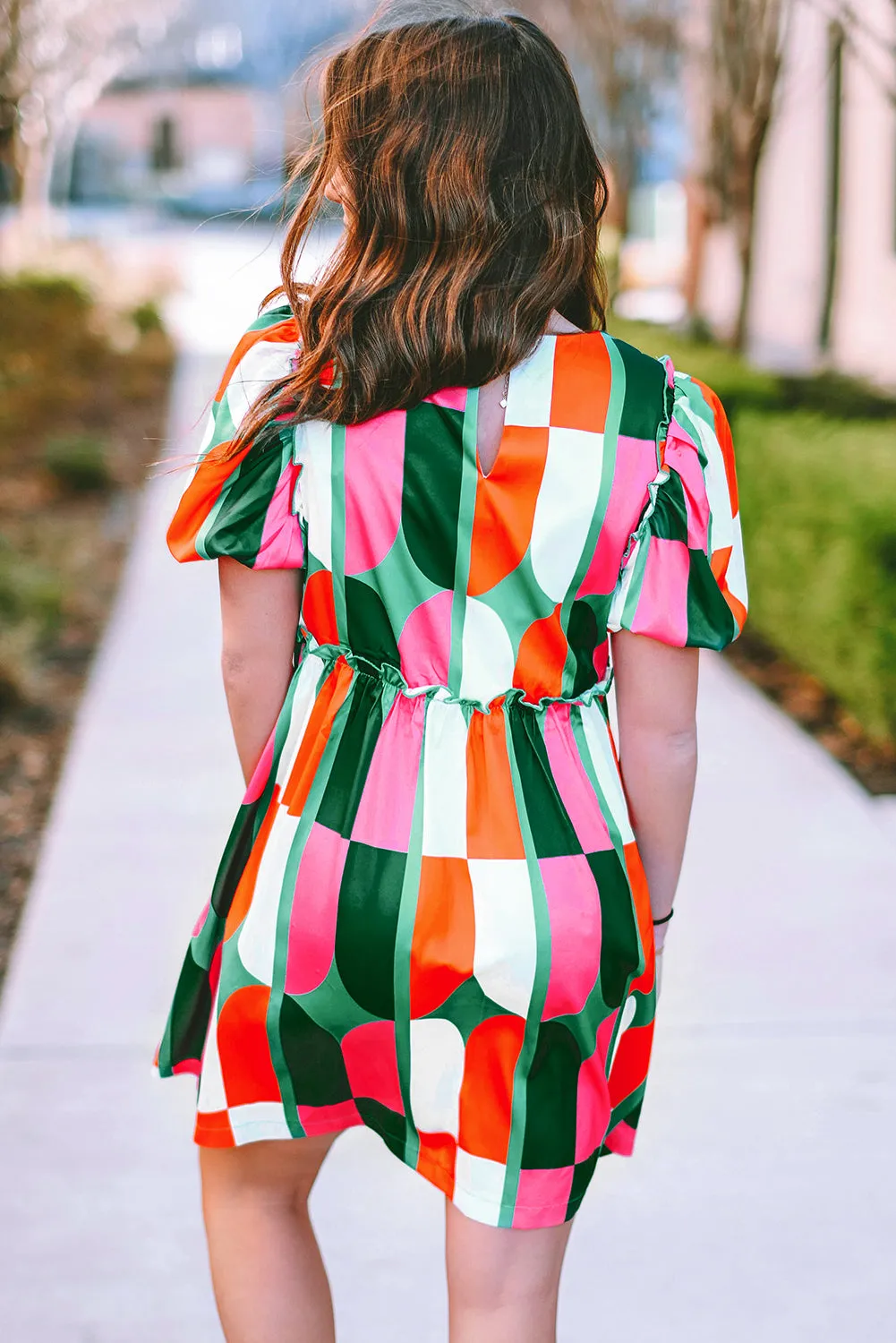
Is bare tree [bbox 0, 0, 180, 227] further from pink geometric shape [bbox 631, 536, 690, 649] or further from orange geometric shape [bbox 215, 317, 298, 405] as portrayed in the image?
pink geometric shape [bbox 631, 536, 690, 649]

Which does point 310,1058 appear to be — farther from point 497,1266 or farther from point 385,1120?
point 497,1266

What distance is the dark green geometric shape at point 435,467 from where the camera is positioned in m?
1.46

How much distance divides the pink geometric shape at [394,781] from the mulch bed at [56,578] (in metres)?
2.32

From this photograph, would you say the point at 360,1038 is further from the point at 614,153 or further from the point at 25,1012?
A: the point at 614,153

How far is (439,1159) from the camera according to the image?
1571 mm

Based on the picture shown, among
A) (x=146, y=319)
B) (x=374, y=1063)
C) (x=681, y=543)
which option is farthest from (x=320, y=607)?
(x=146, y=319)

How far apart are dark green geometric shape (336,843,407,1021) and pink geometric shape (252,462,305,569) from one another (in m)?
0.31

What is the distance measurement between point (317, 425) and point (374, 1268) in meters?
1.61

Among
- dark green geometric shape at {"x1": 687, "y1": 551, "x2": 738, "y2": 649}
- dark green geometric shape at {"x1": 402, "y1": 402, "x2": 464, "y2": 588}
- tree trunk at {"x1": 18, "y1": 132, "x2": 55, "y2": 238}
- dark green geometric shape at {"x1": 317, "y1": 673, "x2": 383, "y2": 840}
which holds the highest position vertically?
dark green geometric shape at {"x1": 402, "y1": 402, "x2": 464, "y2": 588}

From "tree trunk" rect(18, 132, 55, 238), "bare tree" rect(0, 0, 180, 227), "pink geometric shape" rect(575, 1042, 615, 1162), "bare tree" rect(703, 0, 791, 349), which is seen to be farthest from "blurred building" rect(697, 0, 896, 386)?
"pink geometric shape" rect(575, 1042, 615, 1162)

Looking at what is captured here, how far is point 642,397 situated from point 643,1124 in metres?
1.86

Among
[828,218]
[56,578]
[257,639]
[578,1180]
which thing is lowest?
[56,578]

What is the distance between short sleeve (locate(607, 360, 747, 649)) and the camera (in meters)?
1.51

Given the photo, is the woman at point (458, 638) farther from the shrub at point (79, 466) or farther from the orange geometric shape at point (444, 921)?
the shrub at point (79, 466)
